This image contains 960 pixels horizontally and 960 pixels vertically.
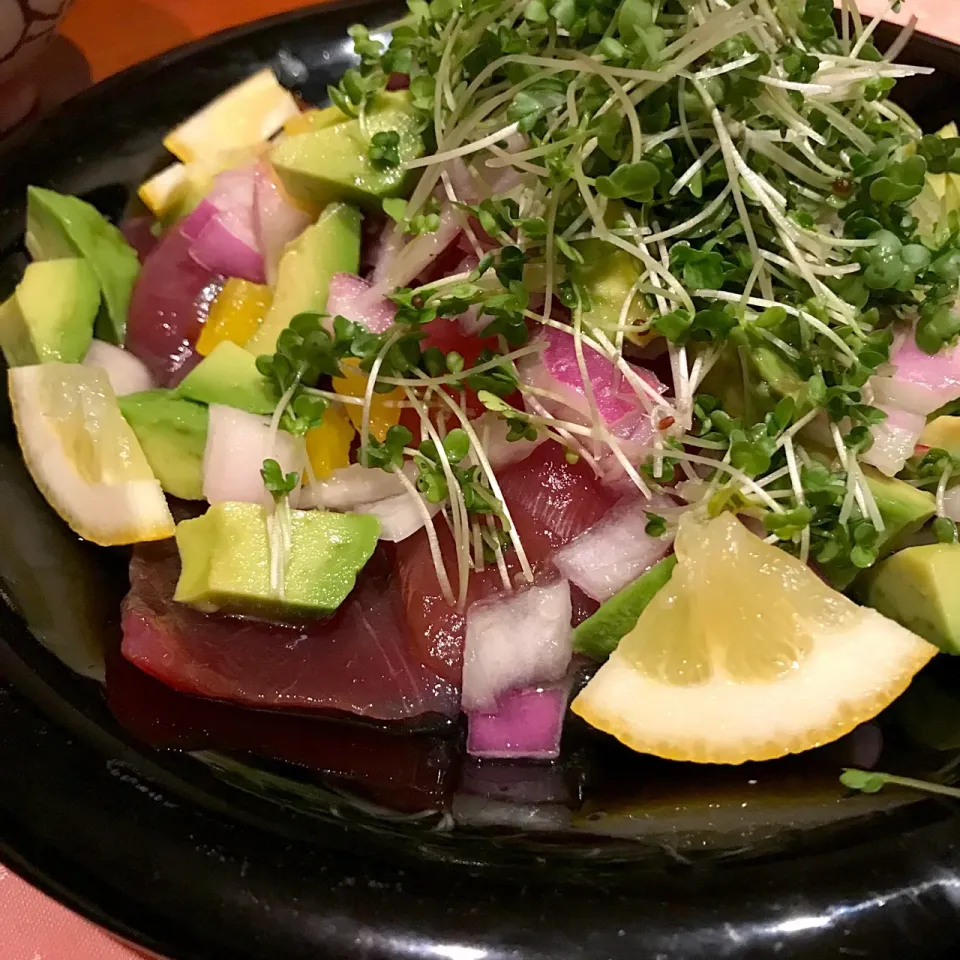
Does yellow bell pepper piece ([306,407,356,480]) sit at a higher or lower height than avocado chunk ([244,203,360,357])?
lower

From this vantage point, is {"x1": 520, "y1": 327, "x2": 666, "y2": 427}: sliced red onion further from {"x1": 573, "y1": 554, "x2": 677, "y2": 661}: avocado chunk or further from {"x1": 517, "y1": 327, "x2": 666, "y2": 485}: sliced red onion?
{"x1": 573, "y1": 554, "x2": 677, "y2": 661}: avocado chunk

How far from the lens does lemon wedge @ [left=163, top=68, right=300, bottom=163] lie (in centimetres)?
156

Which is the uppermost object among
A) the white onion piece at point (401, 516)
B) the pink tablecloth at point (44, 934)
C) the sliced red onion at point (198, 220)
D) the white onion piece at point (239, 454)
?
the sliced red onion at point (198, 220)

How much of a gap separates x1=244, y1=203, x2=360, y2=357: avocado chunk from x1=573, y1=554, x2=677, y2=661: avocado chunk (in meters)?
0.55

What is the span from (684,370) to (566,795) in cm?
47

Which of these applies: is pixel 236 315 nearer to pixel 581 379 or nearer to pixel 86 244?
pixel 86 244

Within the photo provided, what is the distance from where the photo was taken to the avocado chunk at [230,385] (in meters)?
1.22

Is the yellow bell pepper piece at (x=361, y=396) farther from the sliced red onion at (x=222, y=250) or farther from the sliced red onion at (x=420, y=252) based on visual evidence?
the sliced red onion at (x=222, y=250)

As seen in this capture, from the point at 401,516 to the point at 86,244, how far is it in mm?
647

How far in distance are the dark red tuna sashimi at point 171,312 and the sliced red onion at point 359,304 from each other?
242mm

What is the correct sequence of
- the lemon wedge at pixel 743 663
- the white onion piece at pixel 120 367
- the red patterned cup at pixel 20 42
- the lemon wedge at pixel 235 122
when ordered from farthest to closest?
the red patterned cup at pixel 20 42
the lemon wedge at pixel 235 122
the white onion piece at pixel 120 367
the lemon wedge at pixel 743 663

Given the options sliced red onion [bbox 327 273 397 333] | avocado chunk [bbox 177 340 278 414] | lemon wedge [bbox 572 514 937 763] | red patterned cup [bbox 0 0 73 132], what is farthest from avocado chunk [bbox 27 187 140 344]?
lemon wedge [bbox 572 514 937 763]

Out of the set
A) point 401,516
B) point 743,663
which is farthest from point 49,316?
point 743,663

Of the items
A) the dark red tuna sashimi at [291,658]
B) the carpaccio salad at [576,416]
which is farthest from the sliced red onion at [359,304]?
the dark red tuna sashimi at [291,658]
